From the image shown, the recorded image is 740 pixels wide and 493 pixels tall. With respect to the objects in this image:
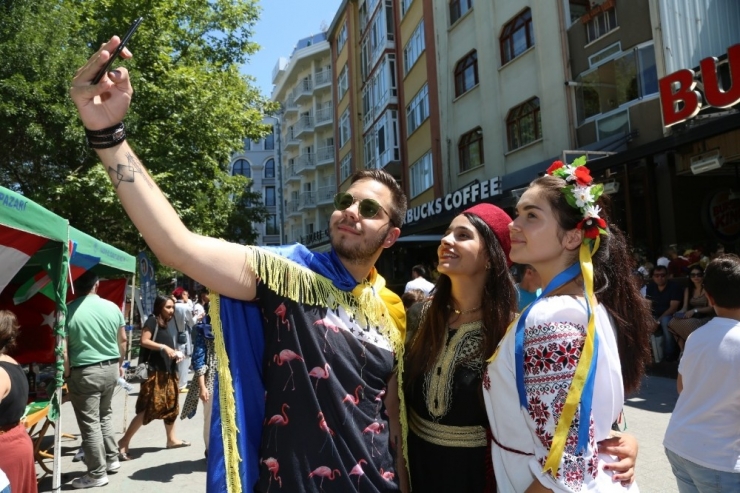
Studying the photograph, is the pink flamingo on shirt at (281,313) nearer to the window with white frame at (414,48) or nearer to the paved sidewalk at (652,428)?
the paved sidewalk at (652,428)

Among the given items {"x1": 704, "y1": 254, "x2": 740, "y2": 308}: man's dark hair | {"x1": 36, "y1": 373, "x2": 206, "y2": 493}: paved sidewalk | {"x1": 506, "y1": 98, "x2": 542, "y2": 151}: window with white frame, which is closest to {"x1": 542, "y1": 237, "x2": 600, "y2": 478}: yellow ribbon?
{"x1": 704, "y1": 254, "x2": 740, "y2": 308}: man's dark hair

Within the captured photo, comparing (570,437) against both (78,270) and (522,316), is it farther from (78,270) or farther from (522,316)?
(78,270)

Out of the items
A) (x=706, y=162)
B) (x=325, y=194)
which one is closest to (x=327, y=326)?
(x=706, y=162)

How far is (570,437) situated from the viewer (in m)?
1.63

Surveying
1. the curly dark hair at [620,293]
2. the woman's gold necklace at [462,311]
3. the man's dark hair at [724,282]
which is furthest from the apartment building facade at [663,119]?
the curly dark hair at [620,293]

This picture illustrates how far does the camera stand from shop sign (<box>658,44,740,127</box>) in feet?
31.1

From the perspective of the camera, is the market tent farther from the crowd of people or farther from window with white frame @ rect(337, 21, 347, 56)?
window with white frame @ rect(337, 21, 347, 56)

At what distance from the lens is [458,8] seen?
20.0 m

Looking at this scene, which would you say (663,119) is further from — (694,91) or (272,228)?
(272,228)

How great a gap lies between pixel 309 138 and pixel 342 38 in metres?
12.1

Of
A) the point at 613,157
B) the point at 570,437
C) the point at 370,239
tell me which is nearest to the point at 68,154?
the point at 613,157

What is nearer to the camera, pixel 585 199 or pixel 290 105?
pixel 585 199

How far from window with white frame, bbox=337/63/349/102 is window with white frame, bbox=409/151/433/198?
13071 mm

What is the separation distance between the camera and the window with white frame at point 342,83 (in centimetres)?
3598
